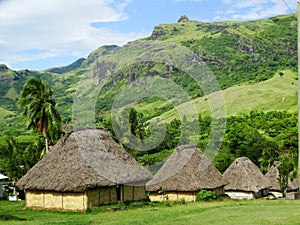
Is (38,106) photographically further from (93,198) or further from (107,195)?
(93,198)

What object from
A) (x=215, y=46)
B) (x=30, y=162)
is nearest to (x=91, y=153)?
(x=30, y=162)

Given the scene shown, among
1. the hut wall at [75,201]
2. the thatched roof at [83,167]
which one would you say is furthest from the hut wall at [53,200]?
the thatched roof at [83,167]

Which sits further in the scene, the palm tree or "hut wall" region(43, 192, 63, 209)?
the palm tree

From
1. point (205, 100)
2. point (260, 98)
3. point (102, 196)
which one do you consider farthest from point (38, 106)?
point (260, 98)

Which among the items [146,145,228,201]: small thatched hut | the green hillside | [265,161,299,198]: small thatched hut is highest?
the green hillside

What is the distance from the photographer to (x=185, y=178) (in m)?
30.7

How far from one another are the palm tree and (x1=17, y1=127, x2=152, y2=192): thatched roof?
6.28 meters

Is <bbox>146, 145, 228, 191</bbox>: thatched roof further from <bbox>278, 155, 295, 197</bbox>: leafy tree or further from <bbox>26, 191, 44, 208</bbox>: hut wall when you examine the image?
<bbox>26, 191, 44, 208</bbox>: hut wall

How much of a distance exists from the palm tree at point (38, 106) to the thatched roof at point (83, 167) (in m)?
6.28

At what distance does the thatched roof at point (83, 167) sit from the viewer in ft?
77.7

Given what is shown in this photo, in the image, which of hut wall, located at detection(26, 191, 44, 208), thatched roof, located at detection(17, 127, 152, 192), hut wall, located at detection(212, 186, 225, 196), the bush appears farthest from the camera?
hut wall, located at detection(212, 186, 225, 196)

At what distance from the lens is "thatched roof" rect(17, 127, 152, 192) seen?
23.7 m

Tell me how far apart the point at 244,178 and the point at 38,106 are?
1778cm

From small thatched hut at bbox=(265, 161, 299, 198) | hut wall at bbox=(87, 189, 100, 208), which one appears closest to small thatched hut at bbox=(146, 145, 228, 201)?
hut wall at bbox=(87, 189, 100, 208)
